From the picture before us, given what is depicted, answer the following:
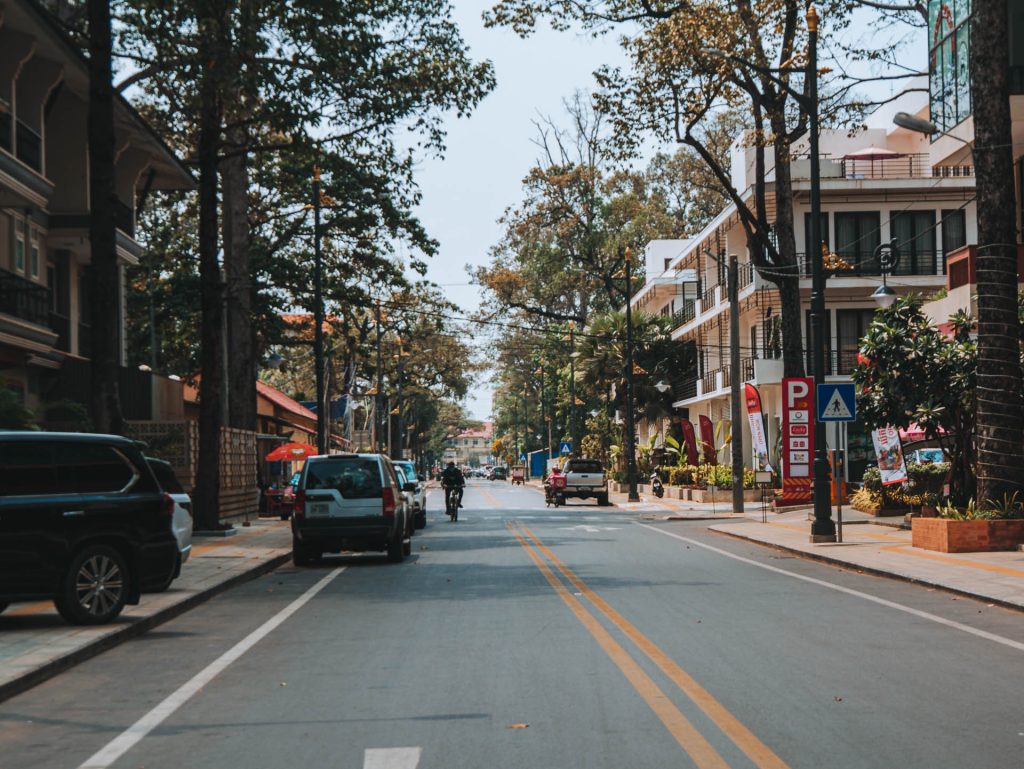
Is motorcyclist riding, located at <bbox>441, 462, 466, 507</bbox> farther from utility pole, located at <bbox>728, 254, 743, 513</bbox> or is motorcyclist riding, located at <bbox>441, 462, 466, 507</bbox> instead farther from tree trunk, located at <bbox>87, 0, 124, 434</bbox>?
tree trunk, located at <bbox>87, 0, 124, 434</bbox>

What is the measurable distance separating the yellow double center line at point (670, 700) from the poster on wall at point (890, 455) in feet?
54.3

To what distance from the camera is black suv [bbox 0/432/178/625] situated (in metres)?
12.8

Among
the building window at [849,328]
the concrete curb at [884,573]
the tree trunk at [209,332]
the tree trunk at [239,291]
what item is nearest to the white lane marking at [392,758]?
the concrete curb at [884,573]

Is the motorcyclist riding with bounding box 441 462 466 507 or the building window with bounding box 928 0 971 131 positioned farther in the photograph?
the motorcyclist riding with bounding box 441 462 466 507

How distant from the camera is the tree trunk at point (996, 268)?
21344mm

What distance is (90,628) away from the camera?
43.0 feet

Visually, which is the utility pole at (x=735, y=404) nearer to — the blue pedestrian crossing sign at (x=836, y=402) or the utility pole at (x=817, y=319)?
the utility pole at (x=817, y=319)

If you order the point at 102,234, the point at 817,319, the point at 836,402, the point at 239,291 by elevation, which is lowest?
the point at 836,402

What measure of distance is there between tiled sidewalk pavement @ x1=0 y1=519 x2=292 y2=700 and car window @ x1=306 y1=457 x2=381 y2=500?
5.38ft

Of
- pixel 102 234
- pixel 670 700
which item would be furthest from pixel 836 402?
pixel 670 700

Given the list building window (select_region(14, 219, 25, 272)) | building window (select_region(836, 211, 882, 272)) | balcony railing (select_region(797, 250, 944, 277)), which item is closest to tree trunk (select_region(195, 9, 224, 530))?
building window (select_region(14, 219, 25, 272))

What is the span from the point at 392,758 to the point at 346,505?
1462 centimetres

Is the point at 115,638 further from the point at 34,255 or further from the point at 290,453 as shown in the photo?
the point at 290,453

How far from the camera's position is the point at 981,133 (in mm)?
21500
